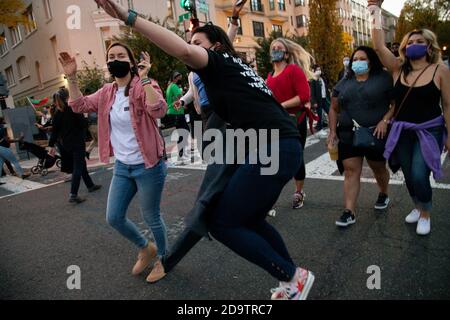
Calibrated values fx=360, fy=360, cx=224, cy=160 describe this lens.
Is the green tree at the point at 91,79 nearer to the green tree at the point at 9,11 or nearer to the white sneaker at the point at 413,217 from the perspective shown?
the green tree at the point at 9,11

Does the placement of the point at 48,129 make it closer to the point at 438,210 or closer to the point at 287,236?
the point at 287,236

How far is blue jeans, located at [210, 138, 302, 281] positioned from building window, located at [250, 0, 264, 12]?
4037cm

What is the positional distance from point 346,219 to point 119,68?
2.58 meters

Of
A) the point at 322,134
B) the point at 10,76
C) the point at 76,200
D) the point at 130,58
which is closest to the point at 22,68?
the point at 10,76

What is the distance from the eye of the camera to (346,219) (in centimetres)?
365

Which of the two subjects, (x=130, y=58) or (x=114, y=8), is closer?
(x=114, y=8)

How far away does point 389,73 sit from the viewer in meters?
3.51

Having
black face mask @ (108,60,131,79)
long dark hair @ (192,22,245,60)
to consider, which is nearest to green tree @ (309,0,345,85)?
black face mask @ (108,60,131,79)

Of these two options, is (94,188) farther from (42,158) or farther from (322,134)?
Result: (322,134)

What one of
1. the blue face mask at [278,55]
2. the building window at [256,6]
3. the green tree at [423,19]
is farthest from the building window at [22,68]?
the green tree at [423,19]

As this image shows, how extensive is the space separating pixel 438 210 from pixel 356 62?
5.90 feet

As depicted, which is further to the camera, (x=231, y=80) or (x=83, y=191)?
(x=83, y=191)

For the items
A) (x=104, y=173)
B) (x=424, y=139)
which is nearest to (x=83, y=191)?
(x=104, y=173)

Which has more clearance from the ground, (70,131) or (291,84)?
(291,84)
